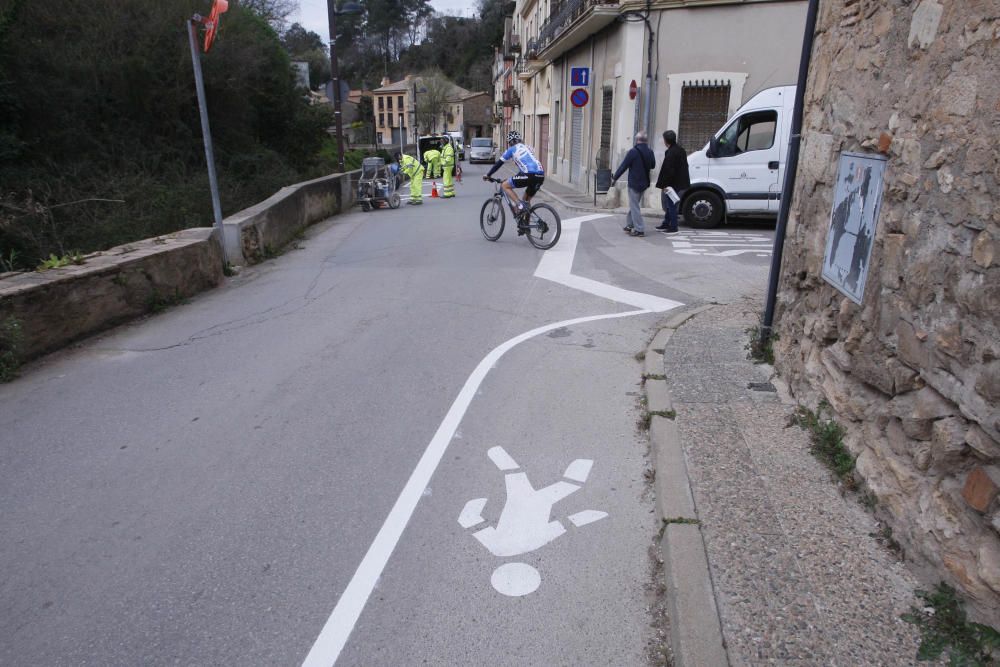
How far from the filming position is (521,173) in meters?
11.1

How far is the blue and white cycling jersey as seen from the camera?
35.6 feet

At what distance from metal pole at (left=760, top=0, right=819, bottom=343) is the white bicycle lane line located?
2100 mm

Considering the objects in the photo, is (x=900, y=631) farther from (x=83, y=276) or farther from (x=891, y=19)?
(x=83, y=276)

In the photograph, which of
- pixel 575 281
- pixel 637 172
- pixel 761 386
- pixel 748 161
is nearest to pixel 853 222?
pixel 761 386

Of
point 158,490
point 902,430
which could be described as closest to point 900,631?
point 902,430

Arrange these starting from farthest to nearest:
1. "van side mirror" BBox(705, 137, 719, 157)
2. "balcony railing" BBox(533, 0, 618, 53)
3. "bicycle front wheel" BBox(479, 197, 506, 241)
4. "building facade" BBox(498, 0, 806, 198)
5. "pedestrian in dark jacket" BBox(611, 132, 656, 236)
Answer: "balcony railing" BBox(533, 0, 618, 53)
"building facade" BBox(498, 0, 806, 198)
"van side mirror" BBox(705, 137, 719, 157)
"pedestrian in dark jacket" BBox(611, 132, 656, 236)
"bicycle front wheel" BBox(479, 197, 506, 241)

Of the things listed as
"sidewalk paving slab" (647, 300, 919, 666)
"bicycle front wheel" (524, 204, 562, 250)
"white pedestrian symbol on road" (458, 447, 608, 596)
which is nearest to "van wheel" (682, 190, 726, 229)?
"bicycle front wheel" (524, 204, 562, 250)

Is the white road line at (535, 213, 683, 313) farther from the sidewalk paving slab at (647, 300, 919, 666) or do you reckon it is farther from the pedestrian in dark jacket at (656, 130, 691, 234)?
the sidewalk paving slab at (647, 300, 919, 666)

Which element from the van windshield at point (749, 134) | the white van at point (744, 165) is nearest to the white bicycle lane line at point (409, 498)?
the white van at point (744, 165)

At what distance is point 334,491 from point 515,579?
126 cm

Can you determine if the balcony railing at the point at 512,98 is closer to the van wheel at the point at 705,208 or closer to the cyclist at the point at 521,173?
the van wheel at the point at 705,208

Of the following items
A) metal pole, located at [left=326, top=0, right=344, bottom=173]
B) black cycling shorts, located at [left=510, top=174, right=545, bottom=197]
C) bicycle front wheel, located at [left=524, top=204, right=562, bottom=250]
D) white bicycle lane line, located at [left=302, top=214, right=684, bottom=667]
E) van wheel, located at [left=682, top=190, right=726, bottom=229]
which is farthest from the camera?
metal pole, located at [left=326, top=0, right=344, bottom=173]

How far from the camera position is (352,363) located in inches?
235

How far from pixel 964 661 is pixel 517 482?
7.30 feet
